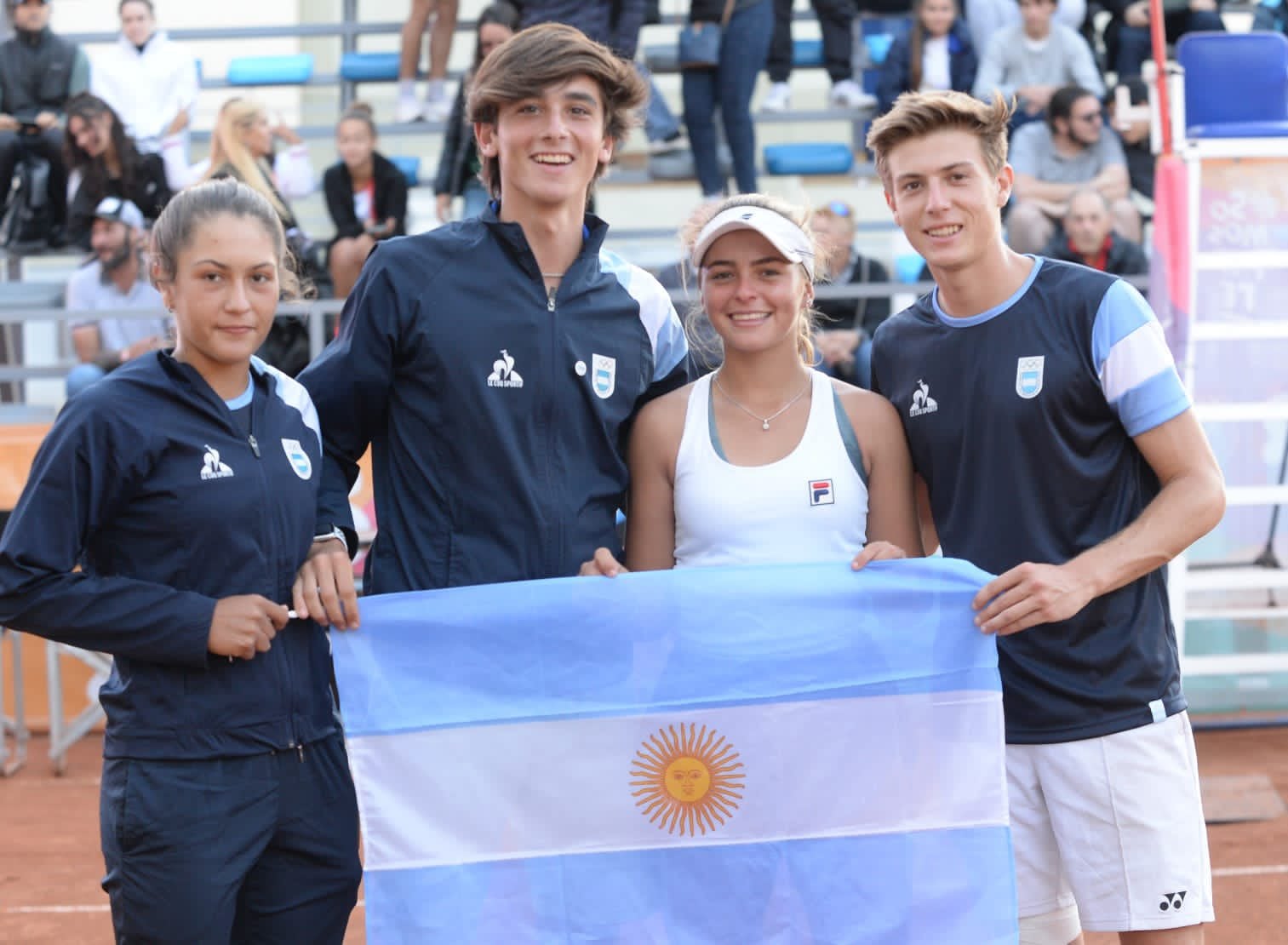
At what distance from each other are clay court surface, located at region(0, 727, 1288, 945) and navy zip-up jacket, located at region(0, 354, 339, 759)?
2.47 metres

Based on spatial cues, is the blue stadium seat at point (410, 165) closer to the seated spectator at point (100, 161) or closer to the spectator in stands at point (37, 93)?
the seated spectator at point (100, 161)

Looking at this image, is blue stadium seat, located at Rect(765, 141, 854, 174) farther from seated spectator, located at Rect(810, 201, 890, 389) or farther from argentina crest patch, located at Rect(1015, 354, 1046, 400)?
argentina crest patch, located at Rect(1015, 354, 1046, 400)

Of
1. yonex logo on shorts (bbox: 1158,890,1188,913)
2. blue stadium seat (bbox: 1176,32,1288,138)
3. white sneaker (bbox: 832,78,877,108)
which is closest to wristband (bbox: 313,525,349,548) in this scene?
yonex logo on shorts (bbox: 1158,890,1188,913)

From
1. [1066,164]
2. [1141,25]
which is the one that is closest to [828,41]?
[1141,25]

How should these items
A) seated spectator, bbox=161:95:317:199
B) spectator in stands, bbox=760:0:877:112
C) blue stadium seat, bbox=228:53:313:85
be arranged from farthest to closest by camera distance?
blue stadium seat, bbox=228:53:313:85
spectator in stands, bbox=760:0:877:112
seated spectator, bbox=161:95:317:199

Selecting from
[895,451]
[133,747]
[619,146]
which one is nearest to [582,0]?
[619,146]

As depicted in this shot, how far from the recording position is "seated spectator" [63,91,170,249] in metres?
9.30

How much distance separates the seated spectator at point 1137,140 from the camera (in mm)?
8555

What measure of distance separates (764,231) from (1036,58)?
6945 millimetres

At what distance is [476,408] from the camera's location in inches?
118

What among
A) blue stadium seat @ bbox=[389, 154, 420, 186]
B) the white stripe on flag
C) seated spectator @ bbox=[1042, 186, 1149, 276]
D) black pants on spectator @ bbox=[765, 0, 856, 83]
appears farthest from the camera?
blue stadium seat @ bbox=[389, 154, 420, 186]

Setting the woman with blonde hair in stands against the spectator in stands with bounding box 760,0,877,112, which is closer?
the woman with blonde hair in stands

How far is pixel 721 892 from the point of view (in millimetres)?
2932

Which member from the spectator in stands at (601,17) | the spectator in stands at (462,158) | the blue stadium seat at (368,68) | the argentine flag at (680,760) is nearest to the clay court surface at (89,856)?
the argentine flag at (680,760)
